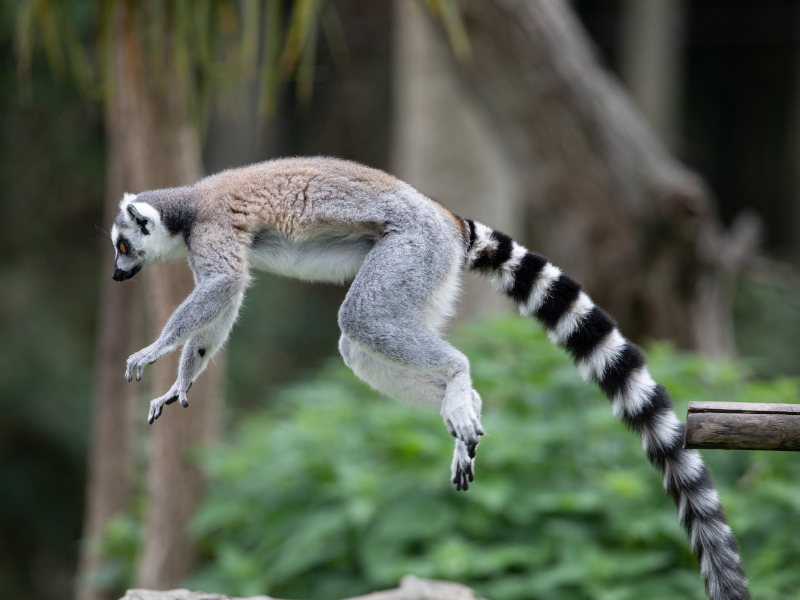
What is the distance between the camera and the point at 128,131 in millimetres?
4766

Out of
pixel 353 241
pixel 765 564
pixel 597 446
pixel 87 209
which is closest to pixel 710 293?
pixel 597 446

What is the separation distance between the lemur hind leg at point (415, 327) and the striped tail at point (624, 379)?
0.17 m

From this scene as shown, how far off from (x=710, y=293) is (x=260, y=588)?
425 centimetres

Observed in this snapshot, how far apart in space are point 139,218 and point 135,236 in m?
0.06

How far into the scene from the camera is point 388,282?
2.44 m

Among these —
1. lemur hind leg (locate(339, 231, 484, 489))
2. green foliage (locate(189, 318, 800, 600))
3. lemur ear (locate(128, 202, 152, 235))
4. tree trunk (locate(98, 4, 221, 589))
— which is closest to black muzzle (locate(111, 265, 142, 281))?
lemur ear (locate(128, 202, 152, 235))

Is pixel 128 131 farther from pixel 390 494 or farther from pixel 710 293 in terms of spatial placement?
pixel 710 293

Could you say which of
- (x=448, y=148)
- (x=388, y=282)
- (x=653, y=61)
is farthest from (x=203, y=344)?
(x=653, y=61)

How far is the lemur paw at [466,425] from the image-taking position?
2.25 m

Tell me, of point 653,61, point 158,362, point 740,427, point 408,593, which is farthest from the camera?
point 653,61

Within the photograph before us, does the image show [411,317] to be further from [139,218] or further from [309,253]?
[139,218]

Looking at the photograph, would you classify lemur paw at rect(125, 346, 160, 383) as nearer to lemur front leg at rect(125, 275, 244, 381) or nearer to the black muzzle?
lemur front leg at rect(125, 275, 244, 381)

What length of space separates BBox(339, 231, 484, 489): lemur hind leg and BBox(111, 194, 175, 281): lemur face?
0.61 meters

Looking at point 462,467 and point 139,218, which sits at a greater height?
point 139,218
